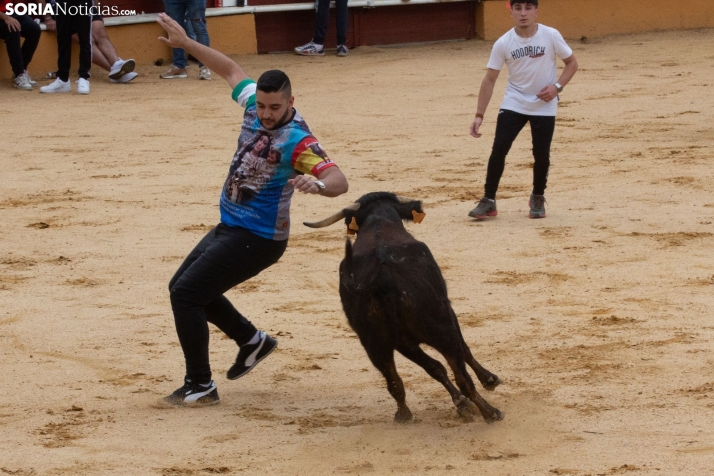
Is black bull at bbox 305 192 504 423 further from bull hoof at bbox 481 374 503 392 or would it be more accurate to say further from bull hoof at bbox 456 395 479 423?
bull hoof at bbox 481 374 503 392

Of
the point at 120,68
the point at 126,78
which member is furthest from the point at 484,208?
the point at 126,78

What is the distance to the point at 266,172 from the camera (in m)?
4.34

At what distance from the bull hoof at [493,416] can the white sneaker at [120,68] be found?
995cm

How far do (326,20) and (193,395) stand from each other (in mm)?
11344

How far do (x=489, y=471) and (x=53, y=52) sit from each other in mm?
11400

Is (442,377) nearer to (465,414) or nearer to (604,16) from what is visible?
(465,414)

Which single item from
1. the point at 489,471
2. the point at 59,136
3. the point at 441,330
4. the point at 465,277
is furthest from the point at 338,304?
the point at 59,136

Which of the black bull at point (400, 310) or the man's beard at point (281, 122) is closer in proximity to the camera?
the black bull at point (400, 310)

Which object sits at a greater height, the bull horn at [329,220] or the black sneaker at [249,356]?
the bull horn at [329,220]

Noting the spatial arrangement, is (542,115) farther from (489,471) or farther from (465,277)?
(489,471)

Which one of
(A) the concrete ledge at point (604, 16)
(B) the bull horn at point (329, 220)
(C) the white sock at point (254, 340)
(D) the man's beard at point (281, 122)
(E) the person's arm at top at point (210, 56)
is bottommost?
(A) the concrete ledge at point (604, 16)

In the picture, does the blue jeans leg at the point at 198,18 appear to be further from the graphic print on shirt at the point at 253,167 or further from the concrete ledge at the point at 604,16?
the graphic print on shirt at the point at 253,167

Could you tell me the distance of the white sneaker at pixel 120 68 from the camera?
1323cm

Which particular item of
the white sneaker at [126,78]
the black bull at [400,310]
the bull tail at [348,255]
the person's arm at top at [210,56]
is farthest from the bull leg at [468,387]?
the white sneaker at [126,78]
